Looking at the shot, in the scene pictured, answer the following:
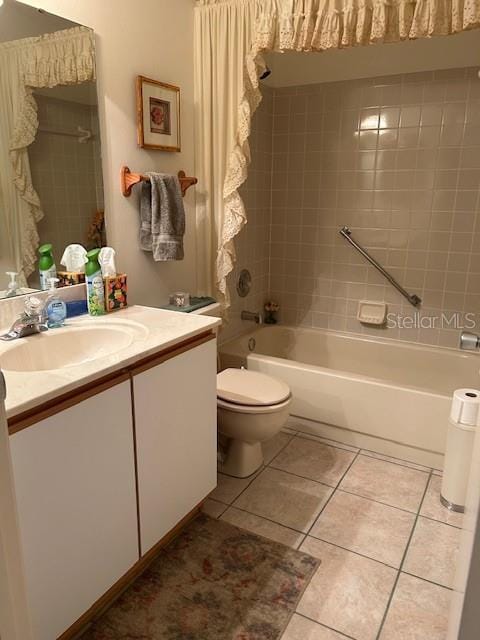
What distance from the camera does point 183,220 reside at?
2.12 m

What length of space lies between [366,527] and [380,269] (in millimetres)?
1633

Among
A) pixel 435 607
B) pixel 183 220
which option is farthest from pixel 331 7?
pixel 435 607

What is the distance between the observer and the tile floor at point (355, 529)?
1.49m

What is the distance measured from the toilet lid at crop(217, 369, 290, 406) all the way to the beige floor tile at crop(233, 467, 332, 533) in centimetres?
42

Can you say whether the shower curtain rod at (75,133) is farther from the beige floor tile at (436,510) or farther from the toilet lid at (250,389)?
the beige floor tile at (436,510)

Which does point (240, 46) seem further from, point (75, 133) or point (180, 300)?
point (180, 300)

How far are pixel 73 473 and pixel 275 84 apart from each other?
2.78 metres

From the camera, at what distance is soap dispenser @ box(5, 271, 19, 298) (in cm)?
163

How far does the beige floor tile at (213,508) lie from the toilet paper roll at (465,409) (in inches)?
41.4

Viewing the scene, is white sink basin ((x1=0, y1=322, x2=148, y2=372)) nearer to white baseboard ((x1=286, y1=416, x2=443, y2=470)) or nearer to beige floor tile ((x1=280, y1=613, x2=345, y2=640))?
beige floor tile ((x1=280, y1=613, x2=345, y2=640))

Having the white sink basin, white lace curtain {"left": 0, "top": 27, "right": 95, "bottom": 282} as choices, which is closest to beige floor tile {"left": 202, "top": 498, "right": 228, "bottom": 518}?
the white sink basin

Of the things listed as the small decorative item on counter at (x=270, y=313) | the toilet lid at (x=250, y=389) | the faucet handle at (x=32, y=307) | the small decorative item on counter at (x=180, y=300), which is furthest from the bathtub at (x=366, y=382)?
the faucet handle at (x=32, y=307)

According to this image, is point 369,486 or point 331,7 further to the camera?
point 369,486

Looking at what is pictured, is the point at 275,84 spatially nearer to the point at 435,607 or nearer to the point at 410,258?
the point at 410,258
